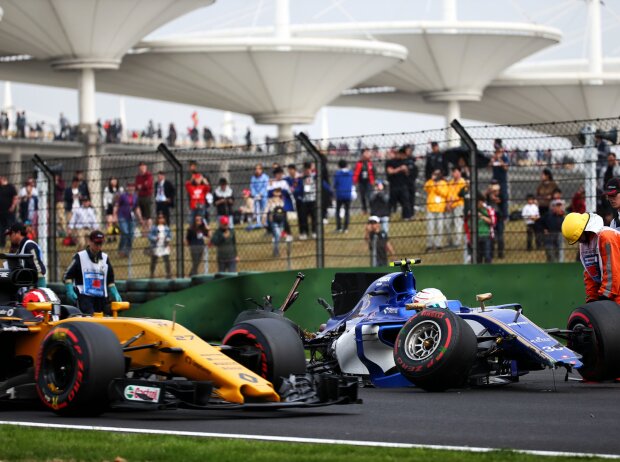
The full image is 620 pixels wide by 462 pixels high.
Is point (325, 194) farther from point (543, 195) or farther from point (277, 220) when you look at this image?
point (543, 195)

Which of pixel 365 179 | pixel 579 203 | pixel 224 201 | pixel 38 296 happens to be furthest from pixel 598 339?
pixel 224 201

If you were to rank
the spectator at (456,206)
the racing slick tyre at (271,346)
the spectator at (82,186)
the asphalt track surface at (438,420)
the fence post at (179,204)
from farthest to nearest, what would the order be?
the spectator at (82,186), the fence post at (179,204), the spectator at (456,206), the racing slick tyre at (271,346), the asphalt track surface at (438,420)

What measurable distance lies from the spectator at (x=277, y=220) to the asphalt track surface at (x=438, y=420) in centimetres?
752

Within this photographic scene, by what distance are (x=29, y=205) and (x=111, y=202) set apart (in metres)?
1.34

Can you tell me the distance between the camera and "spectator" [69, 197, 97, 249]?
817 inches

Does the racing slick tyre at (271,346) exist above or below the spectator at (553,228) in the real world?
below

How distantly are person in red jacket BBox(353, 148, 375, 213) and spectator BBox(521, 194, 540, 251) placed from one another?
7.24 feet

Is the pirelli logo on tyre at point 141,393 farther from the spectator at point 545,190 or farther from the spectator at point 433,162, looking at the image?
the spectator at point 545,190

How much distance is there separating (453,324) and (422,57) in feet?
168

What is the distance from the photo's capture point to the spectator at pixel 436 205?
17688 millimetres

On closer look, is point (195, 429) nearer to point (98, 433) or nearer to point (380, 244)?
point (98, 433)

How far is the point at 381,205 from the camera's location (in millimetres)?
18797

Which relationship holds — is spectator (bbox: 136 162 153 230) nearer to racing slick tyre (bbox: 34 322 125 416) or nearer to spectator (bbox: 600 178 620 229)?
spectator (bbox: 600 178 620 229)

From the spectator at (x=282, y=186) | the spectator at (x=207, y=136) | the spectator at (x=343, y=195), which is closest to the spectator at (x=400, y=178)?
the spectator at (x=343, y=195)
